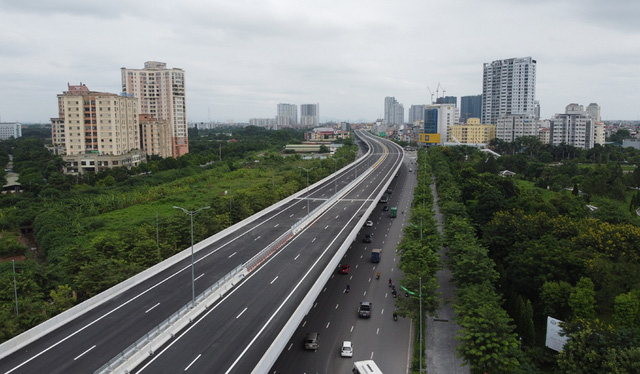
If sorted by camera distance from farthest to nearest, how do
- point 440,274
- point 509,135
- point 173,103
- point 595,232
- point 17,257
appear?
1. point 509,135
2. point 173,103
3. point 17,257
4. point 440,274
5. point 595,232

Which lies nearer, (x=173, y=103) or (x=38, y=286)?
(x=38, y=286)

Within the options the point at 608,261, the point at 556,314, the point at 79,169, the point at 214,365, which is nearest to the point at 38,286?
the point at 214,365

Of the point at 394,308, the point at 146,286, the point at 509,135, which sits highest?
the point at 509,135

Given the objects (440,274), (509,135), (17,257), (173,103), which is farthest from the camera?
(509,135)

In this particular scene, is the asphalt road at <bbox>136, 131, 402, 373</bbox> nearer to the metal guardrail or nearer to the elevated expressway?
the elevated expressway

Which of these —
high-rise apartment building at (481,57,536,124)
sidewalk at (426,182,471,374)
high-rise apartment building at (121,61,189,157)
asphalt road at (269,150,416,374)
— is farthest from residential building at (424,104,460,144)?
sidewalk at (426,182,471,374)

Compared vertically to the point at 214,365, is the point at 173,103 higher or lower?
higher

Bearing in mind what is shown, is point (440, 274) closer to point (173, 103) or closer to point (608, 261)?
point (608, 261)
